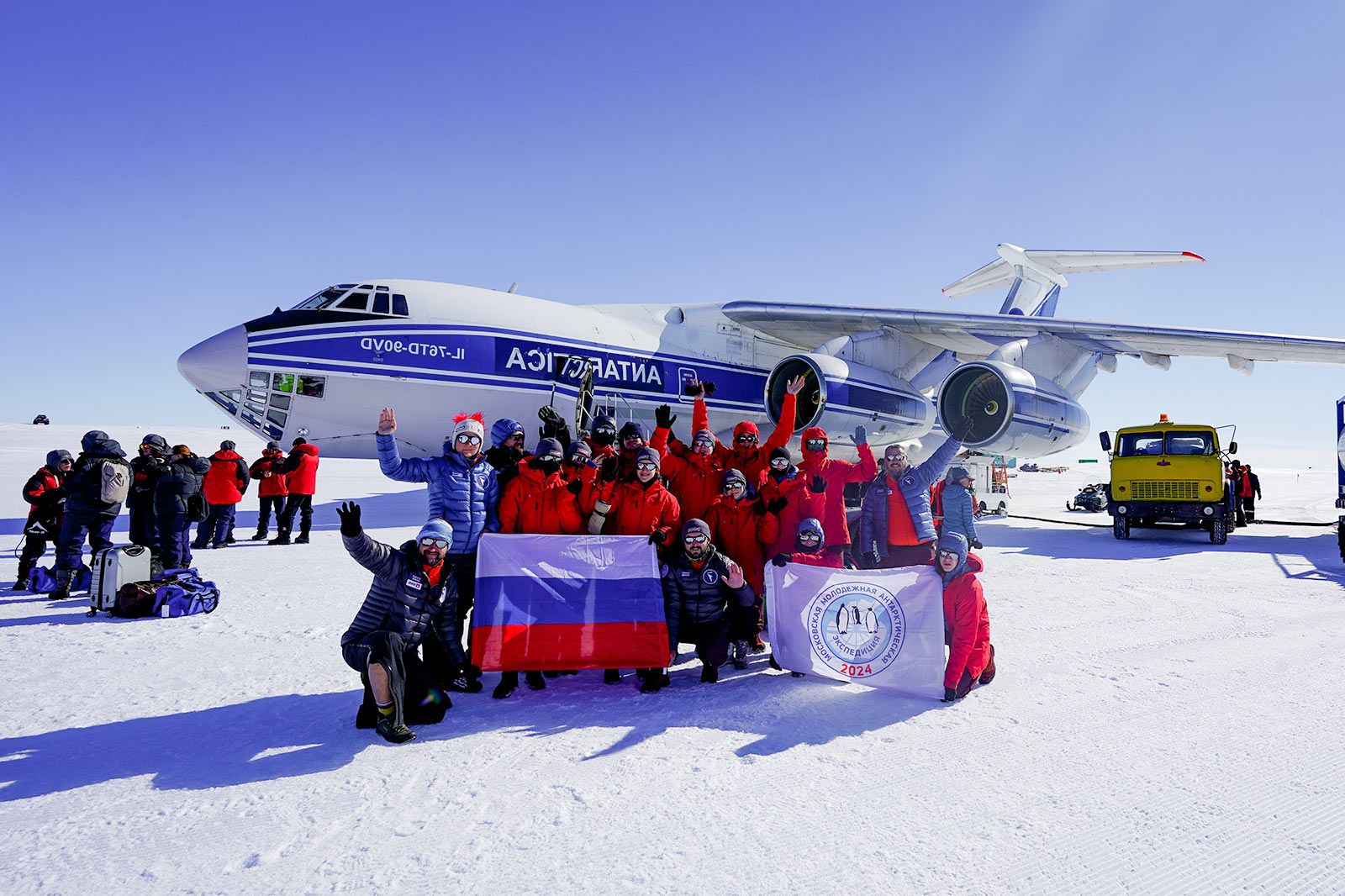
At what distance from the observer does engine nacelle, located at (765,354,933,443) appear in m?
11.5

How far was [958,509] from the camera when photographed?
729 centimetres

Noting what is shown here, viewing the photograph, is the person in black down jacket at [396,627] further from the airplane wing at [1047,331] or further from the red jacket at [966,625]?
the airplane wing at [1047,331]

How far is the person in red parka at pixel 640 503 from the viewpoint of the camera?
483 centimetres

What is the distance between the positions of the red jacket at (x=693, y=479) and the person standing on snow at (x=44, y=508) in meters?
6.06

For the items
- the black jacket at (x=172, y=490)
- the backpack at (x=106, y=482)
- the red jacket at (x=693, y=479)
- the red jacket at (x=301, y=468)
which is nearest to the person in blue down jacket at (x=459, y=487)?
the red jacket at (x=693, y=479)

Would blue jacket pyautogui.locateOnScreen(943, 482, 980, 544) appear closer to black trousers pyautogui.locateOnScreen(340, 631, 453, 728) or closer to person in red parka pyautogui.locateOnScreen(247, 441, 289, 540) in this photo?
black trousers pyautogui.locateOnScreen(340, 631, 453, 728)

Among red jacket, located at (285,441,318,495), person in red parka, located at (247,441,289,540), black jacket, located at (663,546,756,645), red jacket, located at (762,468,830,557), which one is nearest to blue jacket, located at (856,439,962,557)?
red jacket, located at (762,468,830,557)

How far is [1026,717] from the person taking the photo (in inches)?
150

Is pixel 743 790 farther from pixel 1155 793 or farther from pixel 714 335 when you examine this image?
pixel 714 335

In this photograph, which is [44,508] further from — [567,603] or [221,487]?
[567,603]

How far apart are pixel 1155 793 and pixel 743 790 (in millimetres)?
1670

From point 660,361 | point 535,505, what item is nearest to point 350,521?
point 535,505

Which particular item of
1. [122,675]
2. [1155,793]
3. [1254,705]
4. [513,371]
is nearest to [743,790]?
[1155,793]

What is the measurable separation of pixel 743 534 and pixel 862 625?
1.03 metres
